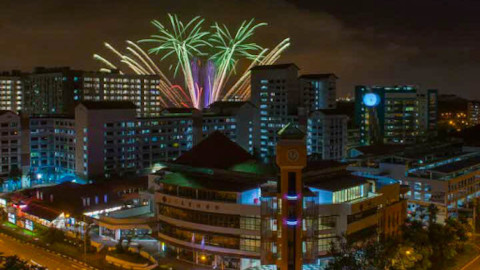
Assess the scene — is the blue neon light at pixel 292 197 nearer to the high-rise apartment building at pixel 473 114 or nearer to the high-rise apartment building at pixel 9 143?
the high-rise apartment building at pixel 9 143

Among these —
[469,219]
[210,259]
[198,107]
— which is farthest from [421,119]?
[210,259]

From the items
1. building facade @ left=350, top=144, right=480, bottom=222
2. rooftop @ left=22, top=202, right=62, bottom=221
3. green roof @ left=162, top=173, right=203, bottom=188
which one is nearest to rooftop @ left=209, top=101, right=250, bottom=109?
building facade @ left=350, top=144, right=480, bottom=222

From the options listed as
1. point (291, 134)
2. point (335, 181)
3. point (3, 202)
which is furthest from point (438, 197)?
point (3, 202)

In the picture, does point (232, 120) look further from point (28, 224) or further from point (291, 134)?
point (291, 134)

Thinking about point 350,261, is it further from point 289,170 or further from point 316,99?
point 316,99

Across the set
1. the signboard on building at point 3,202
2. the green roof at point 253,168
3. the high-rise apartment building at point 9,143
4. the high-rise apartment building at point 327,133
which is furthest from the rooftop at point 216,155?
the high-rise apartment building at point 9,143

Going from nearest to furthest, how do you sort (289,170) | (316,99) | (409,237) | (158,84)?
(289,170)
(409,237)
(316,99)
(158,84)
